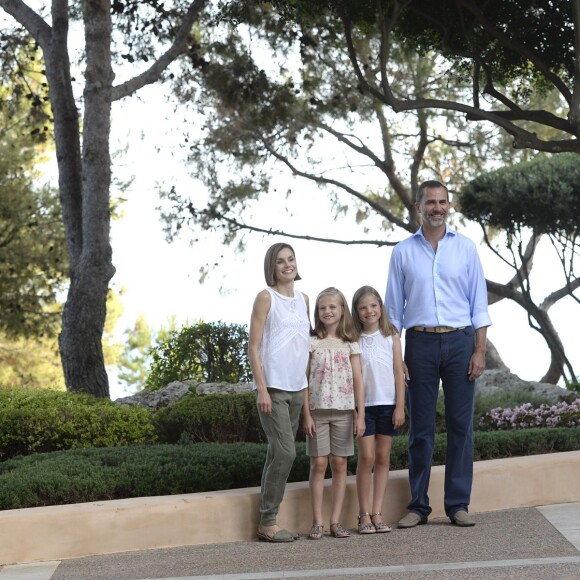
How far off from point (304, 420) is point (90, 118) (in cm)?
704

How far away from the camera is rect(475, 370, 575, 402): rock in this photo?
12.5 meters

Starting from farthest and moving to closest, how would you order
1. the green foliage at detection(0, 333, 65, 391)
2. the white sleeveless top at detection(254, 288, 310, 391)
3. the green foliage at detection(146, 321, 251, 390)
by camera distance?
1. the green foliage at detection(0, 333, 65, 391)
2. the green foliage at detection(146, 321, 251, 390)
3. the white sleeveless top at detection(254, 288, 310, 391)

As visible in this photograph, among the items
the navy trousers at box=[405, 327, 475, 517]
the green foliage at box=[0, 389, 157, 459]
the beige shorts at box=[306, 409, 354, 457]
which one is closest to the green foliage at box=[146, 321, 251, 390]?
the green foliage at box=[0, 389, 157, 459]

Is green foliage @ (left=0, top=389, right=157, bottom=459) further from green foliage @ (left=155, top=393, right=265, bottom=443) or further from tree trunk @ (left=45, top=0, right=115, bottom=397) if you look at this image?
tree trunk @ (left=45, top=0, right=115, bottom=397)

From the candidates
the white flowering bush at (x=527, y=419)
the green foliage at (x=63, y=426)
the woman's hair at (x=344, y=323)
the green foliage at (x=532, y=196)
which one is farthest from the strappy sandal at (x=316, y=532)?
the green foliage at (x=532, y=196)

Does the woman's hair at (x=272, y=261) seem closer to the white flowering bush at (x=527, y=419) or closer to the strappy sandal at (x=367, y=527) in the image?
the strappy sandal at (x=367, y=527)

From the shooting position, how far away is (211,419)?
9.15 m

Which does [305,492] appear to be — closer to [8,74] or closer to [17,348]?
[8,74]

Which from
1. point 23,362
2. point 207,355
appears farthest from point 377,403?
point 23,362

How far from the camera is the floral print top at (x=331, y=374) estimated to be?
19.7 feet

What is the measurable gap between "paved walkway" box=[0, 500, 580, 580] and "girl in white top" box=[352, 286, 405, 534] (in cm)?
24

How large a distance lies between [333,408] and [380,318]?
70cm

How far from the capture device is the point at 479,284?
633 cm

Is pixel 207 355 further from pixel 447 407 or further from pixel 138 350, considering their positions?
pixel 138 350
